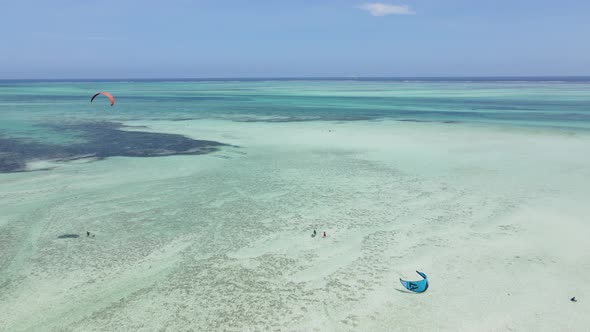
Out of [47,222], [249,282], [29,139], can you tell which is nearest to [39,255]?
[47,222]

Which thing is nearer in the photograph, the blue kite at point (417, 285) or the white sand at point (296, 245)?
the white sand at point (296, 245)

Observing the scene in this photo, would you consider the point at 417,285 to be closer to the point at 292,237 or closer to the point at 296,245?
the point at 296,245

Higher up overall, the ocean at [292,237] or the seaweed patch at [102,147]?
the seaweed patch at [102,147]

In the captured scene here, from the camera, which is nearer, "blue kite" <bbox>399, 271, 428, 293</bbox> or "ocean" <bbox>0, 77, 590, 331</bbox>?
"ocean" <bbox>0, 77, 590, 331</bbox>

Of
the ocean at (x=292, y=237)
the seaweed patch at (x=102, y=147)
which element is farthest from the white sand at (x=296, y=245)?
the seaweed patch at (x=102, y=147)

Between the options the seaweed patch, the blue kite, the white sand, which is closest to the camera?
the white sand

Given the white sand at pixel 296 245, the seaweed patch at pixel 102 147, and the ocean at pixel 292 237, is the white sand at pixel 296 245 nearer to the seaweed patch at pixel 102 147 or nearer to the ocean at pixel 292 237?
the ocean at pixel 292 237

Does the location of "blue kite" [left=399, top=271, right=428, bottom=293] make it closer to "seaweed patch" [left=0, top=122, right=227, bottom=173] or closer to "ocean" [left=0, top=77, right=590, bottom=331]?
"ocean" [left=0, top=77, right=590, bottom=331]

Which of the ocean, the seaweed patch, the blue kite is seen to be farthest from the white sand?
the seaweed patch
